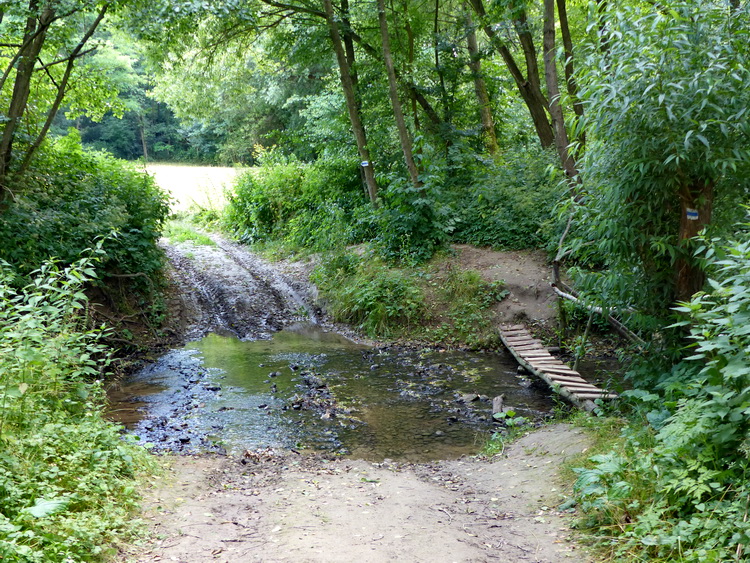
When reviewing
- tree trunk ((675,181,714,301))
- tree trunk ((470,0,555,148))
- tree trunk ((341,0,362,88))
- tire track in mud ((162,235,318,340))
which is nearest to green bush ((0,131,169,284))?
tire track in mud ((162,235,318,340))

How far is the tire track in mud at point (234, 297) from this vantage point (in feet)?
42.2

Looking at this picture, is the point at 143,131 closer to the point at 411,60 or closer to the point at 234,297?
the point at 411,60

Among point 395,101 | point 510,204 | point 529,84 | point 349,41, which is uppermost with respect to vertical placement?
point 349,41

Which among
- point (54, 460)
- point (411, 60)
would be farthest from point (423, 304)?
point (54, 460)

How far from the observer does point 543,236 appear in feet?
42.8

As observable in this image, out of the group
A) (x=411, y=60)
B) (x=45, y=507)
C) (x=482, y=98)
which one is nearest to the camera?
(x=45, y=507)

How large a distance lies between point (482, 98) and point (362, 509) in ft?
47.0

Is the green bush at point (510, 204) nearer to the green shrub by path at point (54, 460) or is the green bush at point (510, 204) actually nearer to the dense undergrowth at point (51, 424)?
the dense undergrowth at point (51, 424)

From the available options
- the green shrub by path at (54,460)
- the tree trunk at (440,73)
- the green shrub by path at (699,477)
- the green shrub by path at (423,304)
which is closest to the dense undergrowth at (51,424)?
the green shrub by path at (54,460)

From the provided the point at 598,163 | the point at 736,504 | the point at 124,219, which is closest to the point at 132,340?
the point at 124,219

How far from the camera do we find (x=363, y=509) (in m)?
4.80

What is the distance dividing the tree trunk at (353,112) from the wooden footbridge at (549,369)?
Answer: 19.3ft

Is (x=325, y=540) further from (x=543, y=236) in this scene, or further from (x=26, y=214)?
(x=543, y=236)

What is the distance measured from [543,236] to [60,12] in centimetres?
1003
